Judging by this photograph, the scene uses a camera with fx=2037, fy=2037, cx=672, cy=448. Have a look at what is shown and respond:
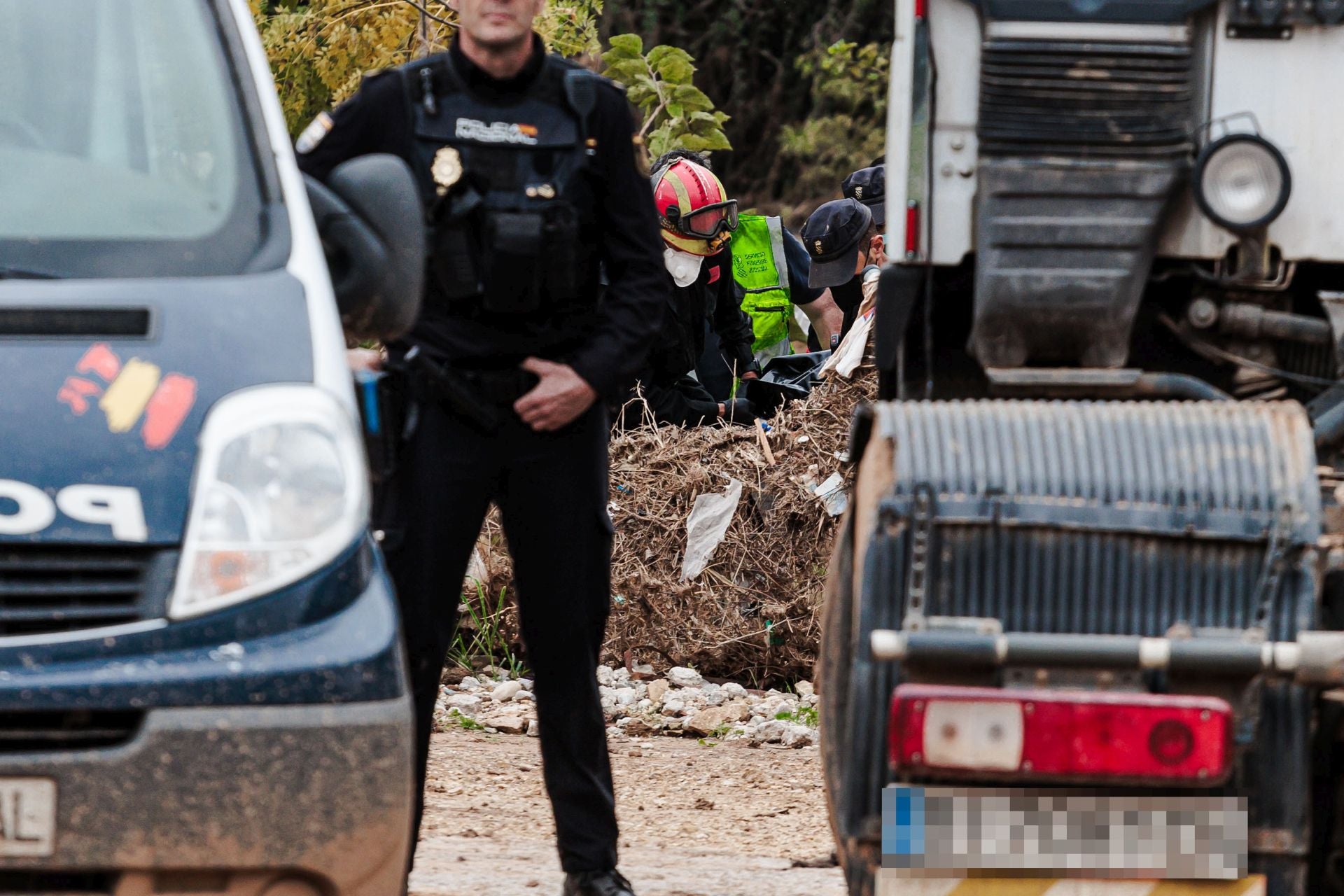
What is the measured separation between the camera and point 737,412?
26.9 ft

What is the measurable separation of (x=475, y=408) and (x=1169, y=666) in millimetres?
1928

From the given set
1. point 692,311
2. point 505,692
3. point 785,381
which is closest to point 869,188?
point 692,311

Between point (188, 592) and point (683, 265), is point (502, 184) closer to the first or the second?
point (188, 592)

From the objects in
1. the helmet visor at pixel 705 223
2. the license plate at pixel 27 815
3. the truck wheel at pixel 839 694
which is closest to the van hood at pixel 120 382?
the license plate at pixel 27 815

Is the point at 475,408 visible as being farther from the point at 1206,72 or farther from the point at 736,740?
the point at 736,740

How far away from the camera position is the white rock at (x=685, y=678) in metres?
7.51

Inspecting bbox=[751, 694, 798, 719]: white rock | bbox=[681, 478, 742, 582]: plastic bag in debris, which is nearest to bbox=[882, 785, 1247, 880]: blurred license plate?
bbox=[751, 694, 798, 719]: white rock

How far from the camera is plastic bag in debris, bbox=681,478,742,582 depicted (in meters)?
7.47

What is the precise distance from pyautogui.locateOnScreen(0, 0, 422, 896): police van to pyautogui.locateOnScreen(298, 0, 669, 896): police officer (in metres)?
0.92

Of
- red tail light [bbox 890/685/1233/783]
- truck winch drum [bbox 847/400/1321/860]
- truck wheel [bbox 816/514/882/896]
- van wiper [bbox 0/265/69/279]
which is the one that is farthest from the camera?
van wiper [bbox 0/265/69/279]

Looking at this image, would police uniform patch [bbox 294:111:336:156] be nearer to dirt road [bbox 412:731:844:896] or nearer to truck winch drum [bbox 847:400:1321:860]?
dirt road [bbox 412:731:844:896]

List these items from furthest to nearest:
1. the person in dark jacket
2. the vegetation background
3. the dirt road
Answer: the vegetation background < the person in dark jacket < the dirt road

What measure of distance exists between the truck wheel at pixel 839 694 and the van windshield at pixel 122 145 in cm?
111

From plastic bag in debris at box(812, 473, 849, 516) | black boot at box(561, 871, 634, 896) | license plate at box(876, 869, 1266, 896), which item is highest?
A: license plate at box(876, 869, 1266, 896)
